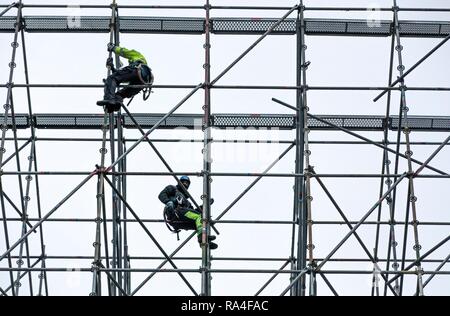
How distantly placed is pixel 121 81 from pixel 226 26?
9.60ft

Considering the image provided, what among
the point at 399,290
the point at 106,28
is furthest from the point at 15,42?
the point at 399,290

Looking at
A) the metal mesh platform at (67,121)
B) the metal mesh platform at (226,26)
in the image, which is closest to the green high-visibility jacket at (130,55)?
the metal mesh platform at (226,26)

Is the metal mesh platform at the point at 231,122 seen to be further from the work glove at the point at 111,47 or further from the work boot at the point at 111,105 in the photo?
the work boot at the point at 111,105

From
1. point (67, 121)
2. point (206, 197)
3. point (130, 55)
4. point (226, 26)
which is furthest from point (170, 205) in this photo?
point (226, 26)

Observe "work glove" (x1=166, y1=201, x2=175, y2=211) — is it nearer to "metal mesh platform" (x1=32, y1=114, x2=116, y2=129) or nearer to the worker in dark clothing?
the worker in dark clothing

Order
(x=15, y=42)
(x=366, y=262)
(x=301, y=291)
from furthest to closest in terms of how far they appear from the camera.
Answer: (x=366, y=262) < (x=15, y=42) < (x=301, y=291)

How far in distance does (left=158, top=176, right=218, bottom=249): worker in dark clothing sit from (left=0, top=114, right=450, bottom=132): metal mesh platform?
194 centimetres

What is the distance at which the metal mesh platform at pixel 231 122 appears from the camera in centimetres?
2019

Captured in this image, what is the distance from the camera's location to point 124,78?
17.9 meters

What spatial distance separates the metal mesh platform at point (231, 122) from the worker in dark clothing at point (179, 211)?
1939mm

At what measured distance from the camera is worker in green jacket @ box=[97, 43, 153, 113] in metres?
17.5

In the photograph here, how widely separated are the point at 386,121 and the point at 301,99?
2.72 m
